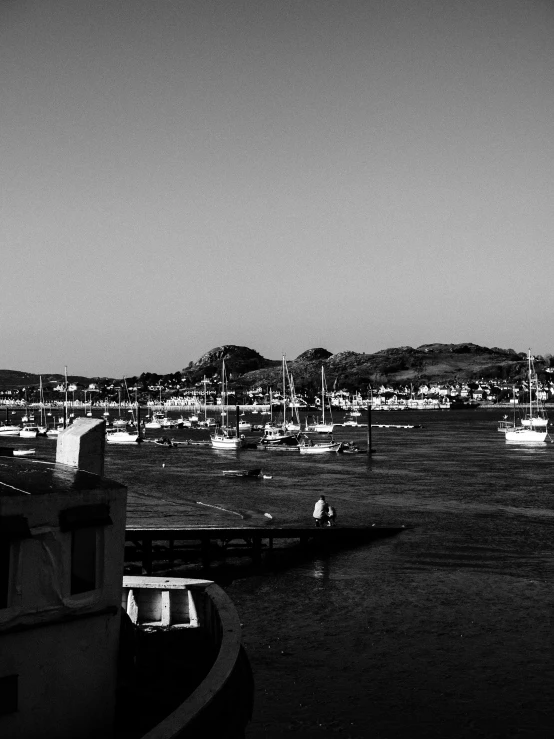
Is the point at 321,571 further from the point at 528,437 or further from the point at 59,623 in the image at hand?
the point at 528,437

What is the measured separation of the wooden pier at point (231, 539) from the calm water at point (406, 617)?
1320 millimetres

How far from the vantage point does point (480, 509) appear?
4841cm

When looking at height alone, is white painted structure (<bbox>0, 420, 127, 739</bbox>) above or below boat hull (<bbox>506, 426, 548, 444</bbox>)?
above

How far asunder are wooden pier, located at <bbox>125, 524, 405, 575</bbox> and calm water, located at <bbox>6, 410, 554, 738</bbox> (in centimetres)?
132

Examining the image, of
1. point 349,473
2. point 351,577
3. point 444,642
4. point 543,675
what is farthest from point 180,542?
point 349,473

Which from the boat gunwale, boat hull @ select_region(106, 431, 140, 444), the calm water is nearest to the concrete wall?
the boat gunwale

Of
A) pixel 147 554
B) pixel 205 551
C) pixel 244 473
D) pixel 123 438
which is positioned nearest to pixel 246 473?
pixel 244 473

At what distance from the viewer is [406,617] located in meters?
24.2

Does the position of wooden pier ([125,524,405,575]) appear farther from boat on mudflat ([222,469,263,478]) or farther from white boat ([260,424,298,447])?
white boat ([260,424,298,447])

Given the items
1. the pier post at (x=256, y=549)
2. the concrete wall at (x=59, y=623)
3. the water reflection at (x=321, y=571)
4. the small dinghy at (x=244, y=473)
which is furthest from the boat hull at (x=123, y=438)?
the concrete wall at (x=59, y=623)

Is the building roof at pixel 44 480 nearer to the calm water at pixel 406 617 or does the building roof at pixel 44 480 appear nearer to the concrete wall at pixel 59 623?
the concrete wall at pixel 59 623

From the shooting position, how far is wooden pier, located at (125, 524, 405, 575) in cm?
3033

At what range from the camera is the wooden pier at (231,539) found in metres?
30.3

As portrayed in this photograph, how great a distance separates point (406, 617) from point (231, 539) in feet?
35.8
